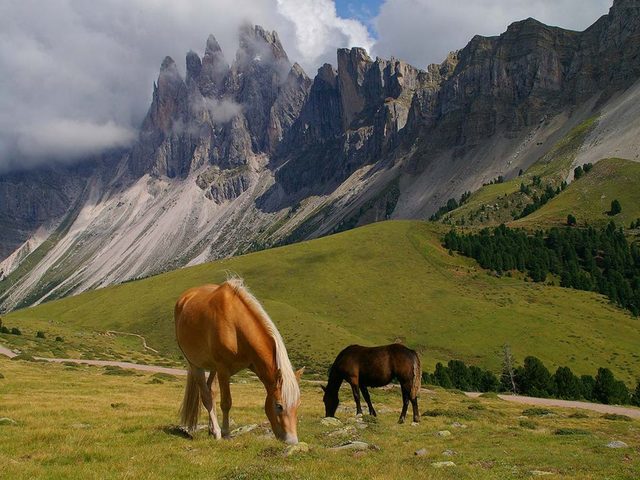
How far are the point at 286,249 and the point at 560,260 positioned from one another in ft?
278

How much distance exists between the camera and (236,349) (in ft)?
46.5

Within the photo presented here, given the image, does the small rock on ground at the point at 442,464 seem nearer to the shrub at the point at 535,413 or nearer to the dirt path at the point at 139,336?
the shrub at the point at 535,413

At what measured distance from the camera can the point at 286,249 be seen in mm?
175375

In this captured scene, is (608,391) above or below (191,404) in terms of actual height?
below

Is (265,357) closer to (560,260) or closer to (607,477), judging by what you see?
(607,477)

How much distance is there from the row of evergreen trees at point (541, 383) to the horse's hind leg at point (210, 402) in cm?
6219

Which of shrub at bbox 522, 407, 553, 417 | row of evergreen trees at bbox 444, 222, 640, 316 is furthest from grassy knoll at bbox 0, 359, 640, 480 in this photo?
row of evergreen trees at bbox 444, 222, 640, 316

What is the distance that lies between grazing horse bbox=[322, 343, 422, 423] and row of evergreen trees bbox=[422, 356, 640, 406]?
168 ft

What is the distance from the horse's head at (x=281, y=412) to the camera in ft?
43.5

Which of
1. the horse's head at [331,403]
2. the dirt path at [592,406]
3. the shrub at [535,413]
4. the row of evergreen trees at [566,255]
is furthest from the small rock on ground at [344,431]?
the row of evergreen trees at [566,255]

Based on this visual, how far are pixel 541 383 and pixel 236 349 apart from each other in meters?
71.5

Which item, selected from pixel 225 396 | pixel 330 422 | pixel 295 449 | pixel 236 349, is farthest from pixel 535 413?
pixel 236 349

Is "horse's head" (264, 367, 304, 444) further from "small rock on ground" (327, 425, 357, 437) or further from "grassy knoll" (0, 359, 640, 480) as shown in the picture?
"small rock on ground" (327, 425, 357, 437)

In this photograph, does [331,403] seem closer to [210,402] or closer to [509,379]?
[210,402]
